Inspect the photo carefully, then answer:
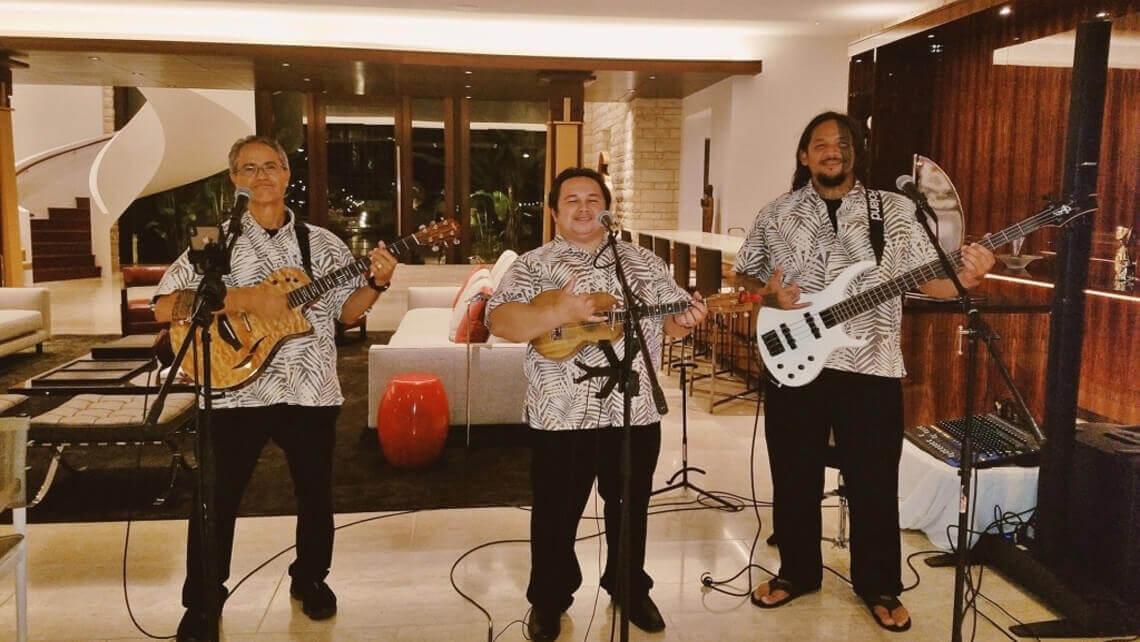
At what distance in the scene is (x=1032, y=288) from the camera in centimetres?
559

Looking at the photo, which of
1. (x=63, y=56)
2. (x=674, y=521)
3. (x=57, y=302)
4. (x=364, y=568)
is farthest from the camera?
(x=57, y=302)

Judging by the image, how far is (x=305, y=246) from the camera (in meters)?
2.62

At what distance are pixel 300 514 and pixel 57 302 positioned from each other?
1007cm

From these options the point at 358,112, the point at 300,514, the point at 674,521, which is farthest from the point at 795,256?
the point at 358,112

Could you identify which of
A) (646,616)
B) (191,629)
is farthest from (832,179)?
(191,629)

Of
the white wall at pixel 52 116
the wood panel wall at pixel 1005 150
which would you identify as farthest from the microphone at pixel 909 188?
the white wall at pixel 52 116

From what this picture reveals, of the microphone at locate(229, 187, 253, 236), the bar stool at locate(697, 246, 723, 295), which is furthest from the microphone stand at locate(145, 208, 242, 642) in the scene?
the bar stool at locate(697, 246, 723, 295)

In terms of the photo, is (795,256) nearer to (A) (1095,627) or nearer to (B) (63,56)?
(A) (1095,627)

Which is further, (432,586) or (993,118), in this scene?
(993,118)

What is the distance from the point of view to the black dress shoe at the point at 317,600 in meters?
2.80

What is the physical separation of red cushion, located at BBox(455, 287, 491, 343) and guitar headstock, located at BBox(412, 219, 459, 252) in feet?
6.77

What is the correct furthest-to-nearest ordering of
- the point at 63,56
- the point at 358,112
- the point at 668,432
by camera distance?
the point at 358,112 < the point at 63,56 < the point at 668,432

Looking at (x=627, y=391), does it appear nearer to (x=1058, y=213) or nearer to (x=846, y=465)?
(x=846, y=465)

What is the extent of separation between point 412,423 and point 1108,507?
118 inches
